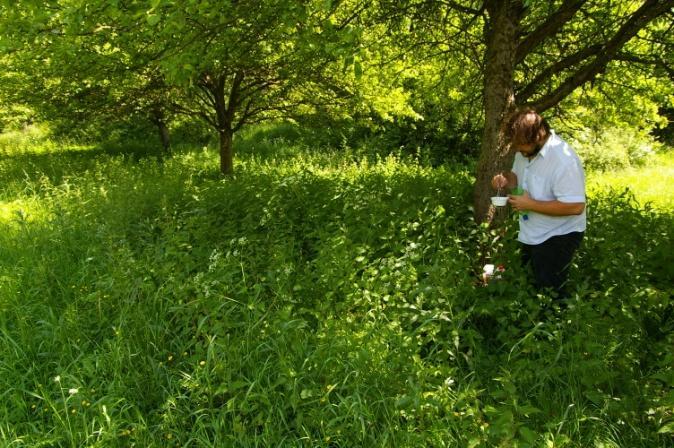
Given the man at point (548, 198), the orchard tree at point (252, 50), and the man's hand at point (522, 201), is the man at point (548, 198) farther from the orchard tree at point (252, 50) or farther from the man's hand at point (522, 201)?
the orchard tree at point (252, 50)

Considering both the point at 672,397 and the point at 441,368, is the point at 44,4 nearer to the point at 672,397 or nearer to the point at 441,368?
the point at 441,368

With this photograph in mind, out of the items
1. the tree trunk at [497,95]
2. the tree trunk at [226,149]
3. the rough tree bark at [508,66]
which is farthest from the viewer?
the tree trunk at [226,149]

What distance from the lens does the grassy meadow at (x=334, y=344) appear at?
2377 millimetres

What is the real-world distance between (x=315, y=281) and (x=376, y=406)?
1374 millimetres

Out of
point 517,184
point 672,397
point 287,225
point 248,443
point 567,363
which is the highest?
point 517,184

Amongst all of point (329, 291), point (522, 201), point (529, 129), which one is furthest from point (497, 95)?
point (329, 291)

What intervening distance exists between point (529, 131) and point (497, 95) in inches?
54.1

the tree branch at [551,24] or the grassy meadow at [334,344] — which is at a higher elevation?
the tree branch at [551,24]

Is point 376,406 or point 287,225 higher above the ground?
point 287,225

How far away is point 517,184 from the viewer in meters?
3.72

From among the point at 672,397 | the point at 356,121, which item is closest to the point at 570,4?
the point at 672,397

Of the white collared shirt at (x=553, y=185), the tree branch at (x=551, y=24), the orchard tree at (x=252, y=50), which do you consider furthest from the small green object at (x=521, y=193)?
the tree branch at (x=551, y=24)

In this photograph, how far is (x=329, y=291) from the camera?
11.5 feet

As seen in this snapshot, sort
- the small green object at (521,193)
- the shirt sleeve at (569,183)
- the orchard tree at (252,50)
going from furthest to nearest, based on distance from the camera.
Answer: the orchard tree at (252,50), the small green object at (521,193), the shirt sleeve at (569,183)
